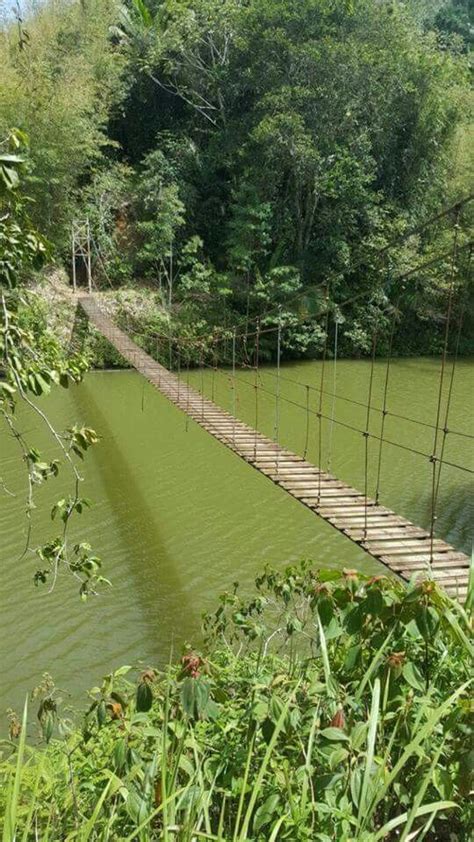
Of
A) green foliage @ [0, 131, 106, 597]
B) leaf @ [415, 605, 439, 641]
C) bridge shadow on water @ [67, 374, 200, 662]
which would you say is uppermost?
green foliage @ [0, 131, 106, 597]

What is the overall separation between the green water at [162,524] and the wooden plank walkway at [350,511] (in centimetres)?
60

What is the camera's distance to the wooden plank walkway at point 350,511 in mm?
2248

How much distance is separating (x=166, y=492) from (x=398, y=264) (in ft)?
24.8

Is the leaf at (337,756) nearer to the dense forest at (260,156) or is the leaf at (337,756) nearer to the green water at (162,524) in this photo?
the green water at (162,524)

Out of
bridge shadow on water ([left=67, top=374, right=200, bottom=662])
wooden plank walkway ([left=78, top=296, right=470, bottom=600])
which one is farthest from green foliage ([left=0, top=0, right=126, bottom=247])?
wooden plank walkway ([left=78, top=296, right=470, bottom=600])

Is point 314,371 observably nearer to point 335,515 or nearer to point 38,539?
point 38,539

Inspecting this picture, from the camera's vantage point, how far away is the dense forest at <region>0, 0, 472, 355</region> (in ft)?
33.1

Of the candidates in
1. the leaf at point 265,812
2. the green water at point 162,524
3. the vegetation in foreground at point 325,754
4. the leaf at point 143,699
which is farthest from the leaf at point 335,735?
the green water at point 162,524

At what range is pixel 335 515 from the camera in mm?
2756

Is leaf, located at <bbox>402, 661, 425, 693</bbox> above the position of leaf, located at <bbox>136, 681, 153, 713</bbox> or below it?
above

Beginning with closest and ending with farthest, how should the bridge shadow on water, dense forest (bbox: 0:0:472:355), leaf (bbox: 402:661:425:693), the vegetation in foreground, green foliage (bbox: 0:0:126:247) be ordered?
the vegetation in foreground < leaf (bbox: 402:661:425:693) < the bridge shadow on water < green foliage (bbox: 0:0:126:247) < dense forest (bbox: 0:0:472:355)

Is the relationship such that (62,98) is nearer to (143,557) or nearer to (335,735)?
(143,557)

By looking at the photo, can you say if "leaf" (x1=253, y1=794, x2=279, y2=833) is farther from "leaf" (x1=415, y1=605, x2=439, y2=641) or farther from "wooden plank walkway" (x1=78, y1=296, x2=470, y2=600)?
"wooden plank walkway" (x1=78, y1=296, x2=470, y2=600)

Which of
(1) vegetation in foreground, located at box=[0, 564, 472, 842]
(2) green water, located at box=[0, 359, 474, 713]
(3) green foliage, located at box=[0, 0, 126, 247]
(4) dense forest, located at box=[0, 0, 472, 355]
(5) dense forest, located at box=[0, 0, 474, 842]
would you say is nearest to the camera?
(1) vegetation in foreground, located at box=[0, 564, 472, 842]
